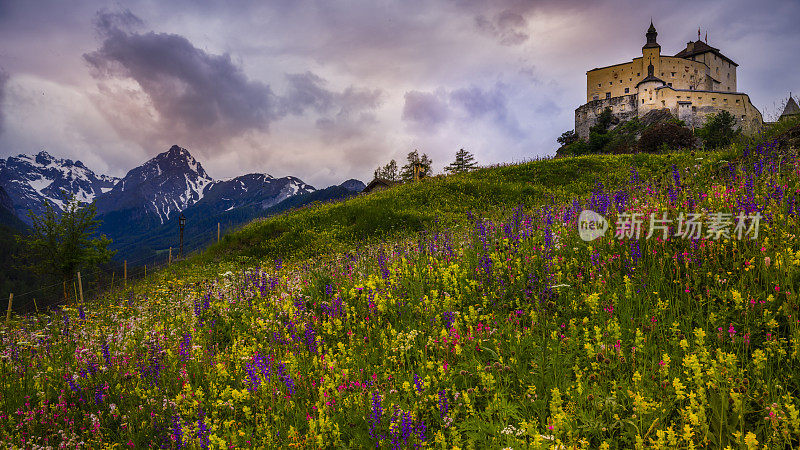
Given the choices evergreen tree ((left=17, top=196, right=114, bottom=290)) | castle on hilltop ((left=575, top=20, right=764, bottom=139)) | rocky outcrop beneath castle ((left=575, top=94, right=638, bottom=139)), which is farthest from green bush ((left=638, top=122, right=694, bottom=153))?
castle on hilltop ((left=575, top=20, right=764, bottom=139))

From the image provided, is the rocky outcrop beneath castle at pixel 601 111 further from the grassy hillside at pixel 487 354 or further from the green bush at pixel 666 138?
the grassy hillside at pixel 487 354

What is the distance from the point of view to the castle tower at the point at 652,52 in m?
101

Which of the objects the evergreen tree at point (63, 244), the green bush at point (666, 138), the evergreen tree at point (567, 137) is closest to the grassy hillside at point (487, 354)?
the evergreen tree at point (63, 244)

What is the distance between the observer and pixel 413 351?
4.21 metres

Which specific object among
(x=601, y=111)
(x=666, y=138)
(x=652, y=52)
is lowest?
(x=666, y=138)

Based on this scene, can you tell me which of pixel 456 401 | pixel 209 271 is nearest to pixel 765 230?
pixel 456 401

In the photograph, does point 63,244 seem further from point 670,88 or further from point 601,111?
point 670,88

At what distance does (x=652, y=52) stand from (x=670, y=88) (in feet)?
73.3

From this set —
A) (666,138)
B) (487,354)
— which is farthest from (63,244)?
(666,138)

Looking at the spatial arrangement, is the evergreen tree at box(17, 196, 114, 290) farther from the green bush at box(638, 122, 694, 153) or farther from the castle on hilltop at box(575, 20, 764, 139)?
the castle on hilltop at box(575, 20, 764, 139)

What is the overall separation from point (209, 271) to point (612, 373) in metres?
18.1

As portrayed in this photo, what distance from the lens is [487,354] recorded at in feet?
12.8

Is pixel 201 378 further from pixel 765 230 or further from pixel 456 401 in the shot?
pixel 765 230

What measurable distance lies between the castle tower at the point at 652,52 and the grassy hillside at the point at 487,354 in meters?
119
